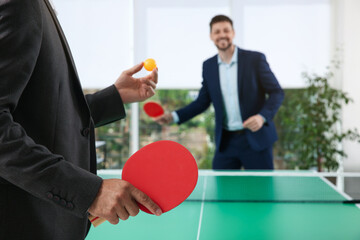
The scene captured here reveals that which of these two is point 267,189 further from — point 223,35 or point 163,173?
point 163,173

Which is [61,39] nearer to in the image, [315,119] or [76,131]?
[76,131]

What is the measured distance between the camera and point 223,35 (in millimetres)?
4090

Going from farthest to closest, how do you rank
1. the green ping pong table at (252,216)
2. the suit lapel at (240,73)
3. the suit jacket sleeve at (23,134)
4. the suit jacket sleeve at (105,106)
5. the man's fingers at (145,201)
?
1. the suit lapel at (240,73)
2. the green ping pong table at (252,216)
3. the suit jacket sleeve at (105,106)
4. the man's fingers at (145,201)
5. the suit jacket sleeve at (23,134)

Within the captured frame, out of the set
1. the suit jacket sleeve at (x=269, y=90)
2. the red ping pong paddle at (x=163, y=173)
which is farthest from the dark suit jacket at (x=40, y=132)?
the suit jacket sleeve at (x=269, y=90)

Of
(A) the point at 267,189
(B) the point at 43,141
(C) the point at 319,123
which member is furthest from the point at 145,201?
(C) the point at 319,123

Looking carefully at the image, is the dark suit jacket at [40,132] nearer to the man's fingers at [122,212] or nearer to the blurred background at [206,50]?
the man's fingers at [122,212]

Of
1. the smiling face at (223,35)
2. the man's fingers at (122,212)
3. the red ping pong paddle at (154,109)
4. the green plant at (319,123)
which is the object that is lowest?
the green plant at (319,123)

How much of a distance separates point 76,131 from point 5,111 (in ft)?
0.84

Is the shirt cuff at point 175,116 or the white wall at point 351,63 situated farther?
the white wall at point 351,63

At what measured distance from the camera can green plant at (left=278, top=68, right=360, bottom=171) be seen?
18.3ft

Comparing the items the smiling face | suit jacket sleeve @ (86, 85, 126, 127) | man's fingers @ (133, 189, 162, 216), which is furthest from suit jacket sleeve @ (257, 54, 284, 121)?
man's fingers @ (133, 189, 162, 216)

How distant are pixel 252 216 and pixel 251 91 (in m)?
1.83

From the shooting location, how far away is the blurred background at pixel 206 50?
233 inches

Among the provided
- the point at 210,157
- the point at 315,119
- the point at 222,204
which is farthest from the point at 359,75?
the point at 222,204
